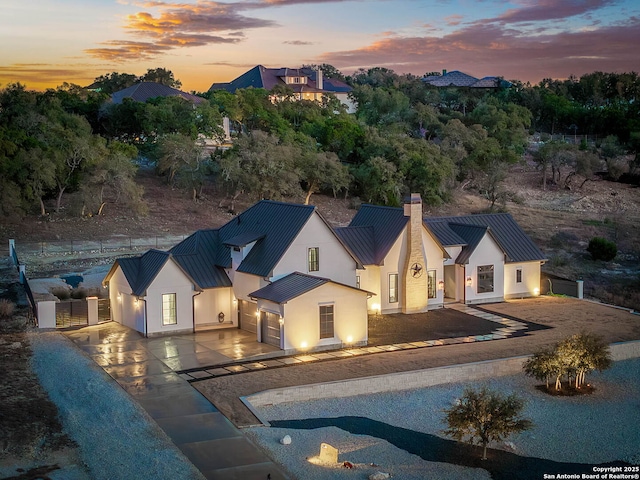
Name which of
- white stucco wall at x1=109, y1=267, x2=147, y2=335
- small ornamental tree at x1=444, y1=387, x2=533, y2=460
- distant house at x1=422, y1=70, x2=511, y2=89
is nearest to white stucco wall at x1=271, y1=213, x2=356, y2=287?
white stucco wall at x1=109, y1=267, x2=147, y2=335

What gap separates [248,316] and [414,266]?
23.9 ft

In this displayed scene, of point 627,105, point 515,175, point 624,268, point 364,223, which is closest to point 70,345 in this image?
point 364,223

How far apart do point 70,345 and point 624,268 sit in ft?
106

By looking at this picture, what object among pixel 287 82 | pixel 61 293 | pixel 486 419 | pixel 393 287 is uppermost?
pixel 287 82

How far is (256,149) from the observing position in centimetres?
5947

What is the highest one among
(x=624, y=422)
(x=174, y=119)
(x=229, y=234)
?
(x=174, y=119)

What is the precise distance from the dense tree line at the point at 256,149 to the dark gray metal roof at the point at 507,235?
72.7ft

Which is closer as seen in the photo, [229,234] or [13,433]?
[13,433]

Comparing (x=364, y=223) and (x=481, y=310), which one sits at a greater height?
(x=364, y=223)

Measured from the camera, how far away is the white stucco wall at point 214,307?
31297mm

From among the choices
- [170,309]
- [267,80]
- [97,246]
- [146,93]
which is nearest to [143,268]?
[170,309]

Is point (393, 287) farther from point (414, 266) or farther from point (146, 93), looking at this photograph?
point (146, 93)

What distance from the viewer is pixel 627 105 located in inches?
4304

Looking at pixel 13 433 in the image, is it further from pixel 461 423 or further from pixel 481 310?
pixel 481 310
